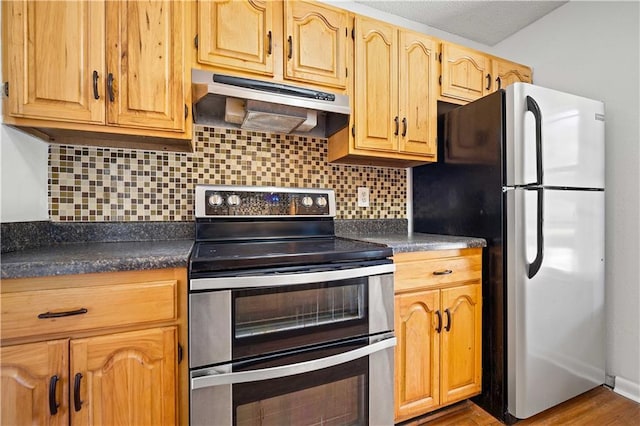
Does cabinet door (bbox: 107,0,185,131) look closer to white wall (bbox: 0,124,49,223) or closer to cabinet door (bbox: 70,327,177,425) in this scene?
white wall (bbox: 0,124,49,223)

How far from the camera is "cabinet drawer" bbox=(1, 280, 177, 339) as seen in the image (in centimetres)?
93

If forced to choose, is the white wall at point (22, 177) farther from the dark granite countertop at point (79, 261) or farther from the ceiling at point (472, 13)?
the ceiling at point (472, 13)

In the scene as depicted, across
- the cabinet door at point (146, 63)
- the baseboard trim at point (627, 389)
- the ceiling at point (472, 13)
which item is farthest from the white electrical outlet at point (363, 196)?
the baseboard trim at point (627, 389)

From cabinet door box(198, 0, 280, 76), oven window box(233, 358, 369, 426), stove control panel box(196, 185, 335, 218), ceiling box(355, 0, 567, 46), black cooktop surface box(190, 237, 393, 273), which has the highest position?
ceiling box(355, 0, 567, 46)

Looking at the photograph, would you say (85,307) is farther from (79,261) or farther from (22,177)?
(22,177)

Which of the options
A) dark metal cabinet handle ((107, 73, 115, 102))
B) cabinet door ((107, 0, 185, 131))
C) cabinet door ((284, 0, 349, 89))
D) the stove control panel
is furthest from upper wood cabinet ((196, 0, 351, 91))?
the stove control panel

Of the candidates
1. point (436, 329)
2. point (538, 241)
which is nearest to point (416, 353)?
point (436, 329)

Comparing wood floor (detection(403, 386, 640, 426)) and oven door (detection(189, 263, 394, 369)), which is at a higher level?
oven door (detection(189, 263, 394, 369))

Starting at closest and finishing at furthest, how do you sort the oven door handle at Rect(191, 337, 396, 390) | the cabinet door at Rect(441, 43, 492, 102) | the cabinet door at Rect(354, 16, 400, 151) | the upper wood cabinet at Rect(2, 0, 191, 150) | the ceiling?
the oven door handle at Rect(191, 337, 396, 390), the upper wood cabinet at Rect(2, 0, 191, 150), the cabinet door at Rect(354, 16, 400, 151), the cabinet door at Rect(441, 43, 492, 102), the ceiling

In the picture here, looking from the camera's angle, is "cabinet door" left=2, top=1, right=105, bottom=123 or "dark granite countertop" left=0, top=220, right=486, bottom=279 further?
"cabinet door" left=2, top=1, right=105, bottom=123

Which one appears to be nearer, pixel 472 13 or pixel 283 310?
pixel 283 310

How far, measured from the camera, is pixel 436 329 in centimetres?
158

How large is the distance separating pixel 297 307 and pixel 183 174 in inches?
39.6

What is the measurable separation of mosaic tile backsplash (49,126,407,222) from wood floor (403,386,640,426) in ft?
4.06
